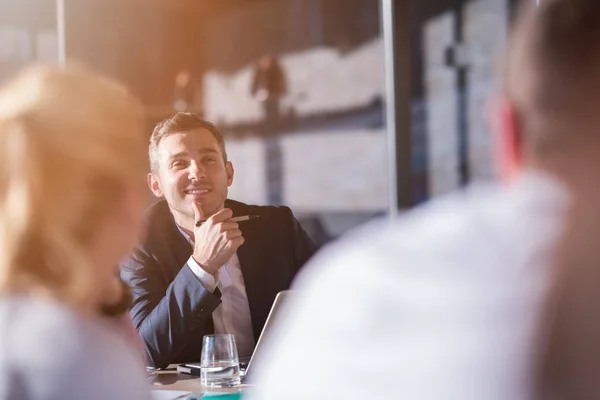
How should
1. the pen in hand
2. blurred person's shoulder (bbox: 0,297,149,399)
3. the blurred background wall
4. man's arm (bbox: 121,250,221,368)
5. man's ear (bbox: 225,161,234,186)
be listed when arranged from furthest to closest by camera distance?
the blurred background wall, man's ear (bbox: 225,161,234,186), the pen in hand, man's arm (bbox: 121,250,221,368), blurred person's shoulder (bbox: 0,297,149,399)

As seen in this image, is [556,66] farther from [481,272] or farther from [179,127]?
[179,127]

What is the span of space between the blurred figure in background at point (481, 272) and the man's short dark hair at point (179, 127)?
1864mm

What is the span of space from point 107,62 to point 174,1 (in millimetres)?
1290

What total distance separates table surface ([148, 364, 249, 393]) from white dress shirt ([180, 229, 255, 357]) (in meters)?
0.27

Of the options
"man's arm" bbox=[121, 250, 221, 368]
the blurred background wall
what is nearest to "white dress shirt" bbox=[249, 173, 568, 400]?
"man's arm" bbox=[121, 250, 221, 368]

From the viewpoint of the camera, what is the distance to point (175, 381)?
209 cm

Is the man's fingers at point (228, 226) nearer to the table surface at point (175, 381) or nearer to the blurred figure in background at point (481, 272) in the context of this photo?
the table surface at point (175, 381)

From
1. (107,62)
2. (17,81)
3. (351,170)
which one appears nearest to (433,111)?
(351,170)

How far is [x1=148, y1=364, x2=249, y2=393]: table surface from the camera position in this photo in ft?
6.45

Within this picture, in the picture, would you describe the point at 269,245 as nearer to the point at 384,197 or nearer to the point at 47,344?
the point at 47,344

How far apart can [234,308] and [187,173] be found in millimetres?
464

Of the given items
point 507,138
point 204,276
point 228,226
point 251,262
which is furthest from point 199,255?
point 507,138

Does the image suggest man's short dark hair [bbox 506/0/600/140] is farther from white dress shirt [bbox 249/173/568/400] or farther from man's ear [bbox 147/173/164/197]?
man's ear [bbox 147/173/164/197]

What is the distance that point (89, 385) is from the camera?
98cm
